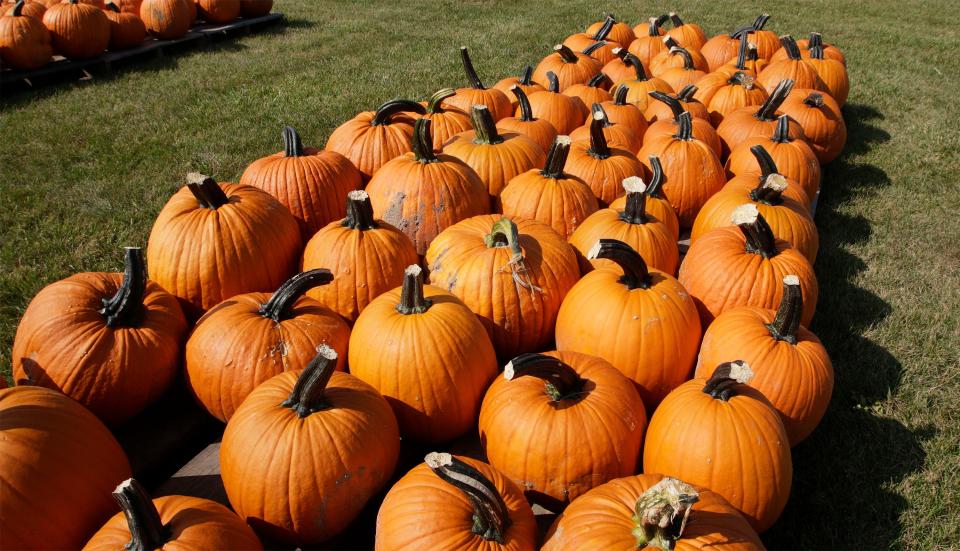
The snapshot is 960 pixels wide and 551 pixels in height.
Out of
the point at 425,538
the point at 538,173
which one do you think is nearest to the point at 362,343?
the point at 425,538

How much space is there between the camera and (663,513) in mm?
1782

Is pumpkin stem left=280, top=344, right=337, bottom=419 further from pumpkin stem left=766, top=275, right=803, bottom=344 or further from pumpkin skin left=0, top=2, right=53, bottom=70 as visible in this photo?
pumpkin skin left=0, top=2, right=53, bottom=70

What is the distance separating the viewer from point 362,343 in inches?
107

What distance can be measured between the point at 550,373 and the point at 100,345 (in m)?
1.79

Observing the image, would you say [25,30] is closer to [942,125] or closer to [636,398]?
[636,398]

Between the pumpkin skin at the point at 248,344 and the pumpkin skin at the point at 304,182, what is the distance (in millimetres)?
1008

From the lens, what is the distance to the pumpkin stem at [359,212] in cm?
309

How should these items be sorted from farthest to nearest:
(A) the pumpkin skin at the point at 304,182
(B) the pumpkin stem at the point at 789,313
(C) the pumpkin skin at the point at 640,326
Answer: (A) the pumpkin skin at the point at 304,182 < (C) the pumpkin skin at the point at 640,326 < (B) the pumpkin stem at the point at 789,313

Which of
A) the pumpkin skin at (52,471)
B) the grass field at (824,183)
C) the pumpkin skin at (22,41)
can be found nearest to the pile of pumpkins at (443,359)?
the pumpkin skin at (52,471)

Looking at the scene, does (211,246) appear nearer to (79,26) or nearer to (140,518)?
(140,518)

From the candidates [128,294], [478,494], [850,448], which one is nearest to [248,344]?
[128,294]

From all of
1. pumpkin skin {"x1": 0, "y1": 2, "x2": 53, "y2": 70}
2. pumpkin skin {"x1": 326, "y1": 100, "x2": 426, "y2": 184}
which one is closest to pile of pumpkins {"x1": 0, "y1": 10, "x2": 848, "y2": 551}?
pumpkin skin {"x1": 326, "y1": 100, "x2": 426, "y2": 184}

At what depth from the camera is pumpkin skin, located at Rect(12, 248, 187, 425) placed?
2578mm

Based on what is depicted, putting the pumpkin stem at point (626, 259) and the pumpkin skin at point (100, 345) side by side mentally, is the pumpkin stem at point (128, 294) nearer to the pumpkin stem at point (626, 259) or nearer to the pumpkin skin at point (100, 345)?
the pumpkin skin at point (100, 345)
